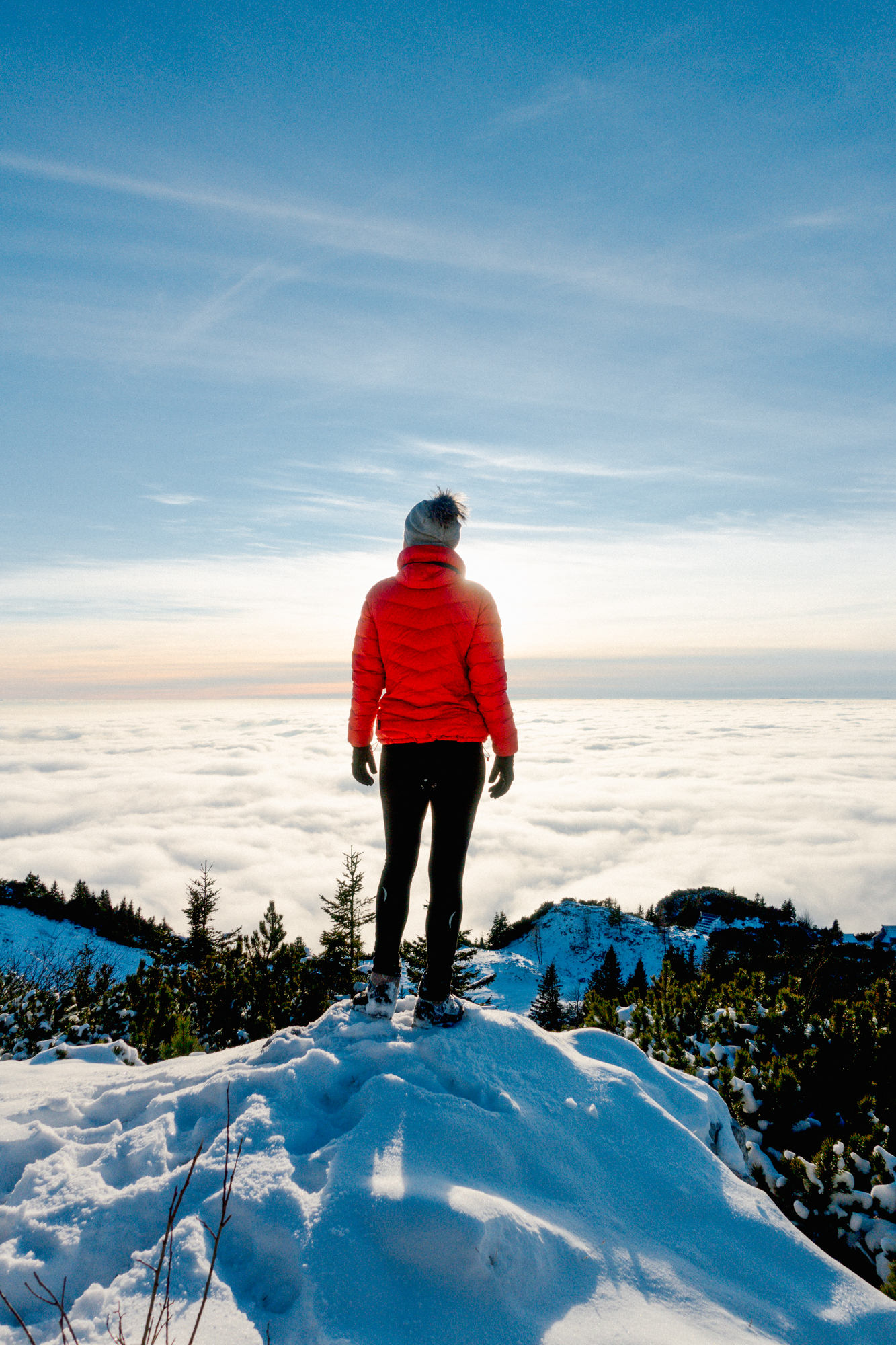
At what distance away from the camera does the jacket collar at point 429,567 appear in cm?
371

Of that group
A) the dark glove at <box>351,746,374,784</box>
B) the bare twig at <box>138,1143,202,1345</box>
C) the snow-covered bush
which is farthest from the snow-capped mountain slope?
the bare twig at <box>138,1143,202,1345</box>

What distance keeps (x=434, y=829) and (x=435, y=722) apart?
2.18 feet

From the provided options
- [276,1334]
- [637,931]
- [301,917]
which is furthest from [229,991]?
[301,917]

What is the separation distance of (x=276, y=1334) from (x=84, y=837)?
732 ft

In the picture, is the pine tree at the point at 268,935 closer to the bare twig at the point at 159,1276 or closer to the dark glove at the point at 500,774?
the dark glove at the point at 500,774

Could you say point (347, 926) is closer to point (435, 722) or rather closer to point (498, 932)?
point (435, 722)

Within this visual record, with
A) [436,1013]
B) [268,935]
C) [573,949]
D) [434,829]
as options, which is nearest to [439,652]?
[434,829]

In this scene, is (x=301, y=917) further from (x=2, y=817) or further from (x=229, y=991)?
(x=229, y=991)

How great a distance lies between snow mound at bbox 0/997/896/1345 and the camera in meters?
1.97

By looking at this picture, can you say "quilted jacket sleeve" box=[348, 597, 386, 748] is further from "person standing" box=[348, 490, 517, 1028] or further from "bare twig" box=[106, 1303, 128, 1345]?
"bare twig" box=[106, 1303, 128, 1345]

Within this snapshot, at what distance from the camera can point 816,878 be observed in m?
174

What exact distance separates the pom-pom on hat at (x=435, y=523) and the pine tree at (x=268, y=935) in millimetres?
11425

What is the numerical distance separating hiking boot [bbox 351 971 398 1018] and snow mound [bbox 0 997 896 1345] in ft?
1.30

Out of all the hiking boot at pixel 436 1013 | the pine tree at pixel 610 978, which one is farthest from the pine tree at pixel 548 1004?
the hiking boot at pixel 436 1013
